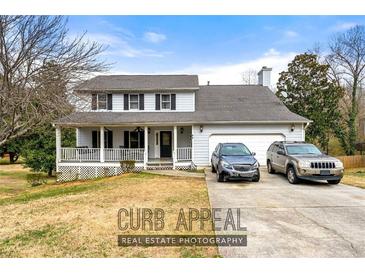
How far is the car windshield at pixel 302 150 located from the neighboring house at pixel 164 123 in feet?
14.3

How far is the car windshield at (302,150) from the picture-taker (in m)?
12.2

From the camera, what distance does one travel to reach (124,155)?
672 inches

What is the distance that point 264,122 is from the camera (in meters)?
16.9

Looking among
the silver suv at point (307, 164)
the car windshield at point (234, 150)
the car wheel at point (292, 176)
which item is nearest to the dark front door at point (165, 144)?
the car windshield at point (234, 150)

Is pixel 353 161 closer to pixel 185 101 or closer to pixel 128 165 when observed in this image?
pixel 185 101

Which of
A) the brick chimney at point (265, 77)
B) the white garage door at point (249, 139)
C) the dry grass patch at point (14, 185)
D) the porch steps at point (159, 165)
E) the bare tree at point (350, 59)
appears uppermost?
Answer: the bare tree at point (350, 59)

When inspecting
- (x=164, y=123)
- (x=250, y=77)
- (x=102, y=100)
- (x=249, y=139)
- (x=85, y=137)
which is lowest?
(x=249, y=139)

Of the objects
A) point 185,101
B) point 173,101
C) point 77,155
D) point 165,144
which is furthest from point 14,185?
point 185,101

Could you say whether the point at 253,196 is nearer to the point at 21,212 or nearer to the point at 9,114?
the point at 21,212

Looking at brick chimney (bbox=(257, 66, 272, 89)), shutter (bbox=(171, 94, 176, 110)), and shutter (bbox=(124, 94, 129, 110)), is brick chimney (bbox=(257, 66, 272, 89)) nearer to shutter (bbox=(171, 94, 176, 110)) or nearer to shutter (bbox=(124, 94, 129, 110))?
shutter (bbox=(171, 94, 176, 110))

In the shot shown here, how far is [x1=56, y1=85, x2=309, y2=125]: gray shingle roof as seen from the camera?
16.8 m

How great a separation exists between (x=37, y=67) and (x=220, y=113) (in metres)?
10.6

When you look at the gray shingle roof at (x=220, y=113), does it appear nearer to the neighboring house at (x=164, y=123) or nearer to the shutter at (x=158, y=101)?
the neighboring house at (x=164, y=123)

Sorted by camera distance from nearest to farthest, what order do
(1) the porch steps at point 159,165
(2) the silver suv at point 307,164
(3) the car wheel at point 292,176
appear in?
1. (2) the silver suv at point 307,164
2. (3) the car wheel at point 292,176
3. (1) the porch steps at point 159,165
